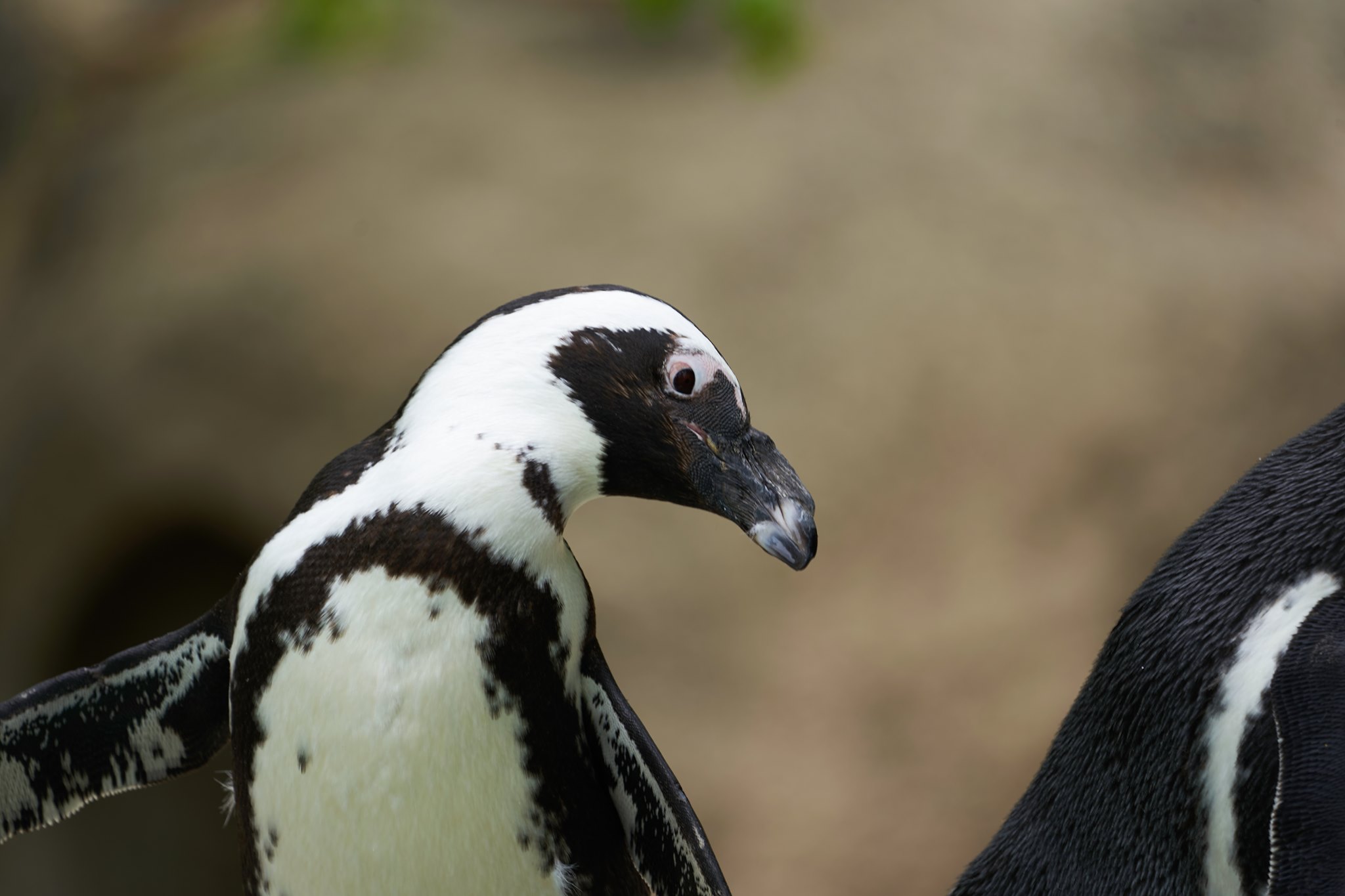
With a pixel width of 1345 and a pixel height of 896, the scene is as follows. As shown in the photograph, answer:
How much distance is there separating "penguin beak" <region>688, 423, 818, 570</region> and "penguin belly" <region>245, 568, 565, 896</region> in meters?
0.18

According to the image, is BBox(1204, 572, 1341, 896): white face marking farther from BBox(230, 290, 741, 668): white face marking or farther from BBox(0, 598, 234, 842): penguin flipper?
BBox(0, 598, 234, 842): penguin flipper

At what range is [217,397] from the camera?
6.48 feet

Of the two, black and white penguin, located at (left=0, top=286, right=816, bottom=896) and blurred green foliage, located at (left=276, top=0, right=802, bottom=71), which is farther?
blurred green foliage, located at (left=276, top=0, right=802, bottom=71)

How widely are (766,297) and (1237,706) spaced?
4.08 ft

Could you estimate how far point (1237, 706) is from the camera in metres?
0.78

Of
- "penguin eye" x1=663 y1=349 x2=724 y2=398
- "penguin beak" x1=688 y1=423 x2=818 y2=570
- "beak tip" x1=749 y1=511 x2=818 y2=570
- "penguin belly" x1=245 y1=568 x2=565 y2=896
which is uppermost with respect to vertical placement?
"penguin eye" x1=663 y1=349 x2=724 y2=398

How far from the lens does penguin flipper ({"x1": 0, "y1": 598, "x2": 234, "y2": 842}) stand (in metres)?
0.96

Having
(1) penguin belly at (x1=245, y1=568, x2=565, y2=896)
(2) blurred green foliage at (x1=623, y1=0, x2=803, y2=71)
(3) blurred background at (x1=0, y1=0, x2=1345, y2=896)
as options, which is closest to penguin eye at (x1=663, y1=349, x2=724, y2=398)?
(1) penguin belly at (x1=245, y1=568, x2=565, y2=896)

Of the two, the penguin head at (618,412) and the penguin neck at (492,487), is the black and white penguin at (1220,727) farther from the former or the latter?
the penguin neck at (492,487)

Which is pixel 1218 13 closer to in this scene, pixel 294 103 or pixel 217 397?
pixel 294 103

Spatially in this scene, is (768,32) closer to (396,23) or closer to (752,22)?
(752,22)

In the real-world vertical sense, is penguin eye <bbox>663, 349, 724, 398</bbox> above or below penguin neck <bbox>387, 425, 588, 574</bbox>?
above

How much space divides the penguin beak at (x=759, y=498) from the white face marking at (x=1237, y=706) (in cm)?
28

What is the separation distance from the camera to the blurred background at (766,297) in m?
1.91
